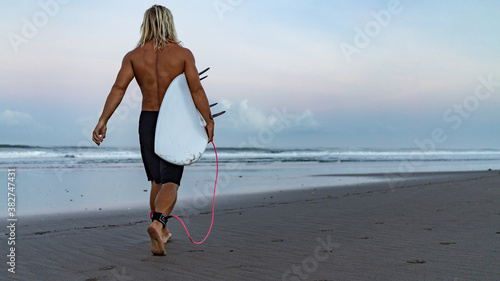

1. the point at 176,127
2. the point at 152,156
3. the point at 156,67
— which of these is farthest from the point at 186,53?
the point at 152,156

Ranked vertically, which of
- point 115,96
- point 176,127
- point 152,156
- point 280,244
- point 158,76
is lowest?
point 280,244

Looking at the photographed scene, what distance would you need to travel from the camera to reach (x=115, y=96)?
373 centimetres

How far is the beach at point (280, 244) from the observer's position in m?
3.03

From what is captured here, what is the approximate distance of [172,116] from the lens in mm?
3756

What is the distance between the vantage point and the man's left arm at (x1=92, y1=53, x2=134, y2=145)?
11.9ft

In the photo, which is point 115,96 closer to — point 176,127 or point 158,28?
point 176,127

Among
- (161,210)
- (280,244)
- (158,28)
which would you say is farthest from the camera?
(280,244)

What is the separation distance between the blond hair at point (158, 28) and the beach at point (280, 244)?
1742 mm

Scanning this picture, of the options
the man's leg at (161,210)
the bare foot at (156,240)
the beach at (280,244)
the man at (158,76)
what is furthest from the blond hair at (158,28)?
the beach at (280,244)

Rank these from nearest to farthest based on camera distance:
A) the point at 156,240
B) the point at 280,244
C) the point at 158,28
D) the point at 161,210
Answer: the point at 156,240
the point at 161,210
the point at 158,28
the point at 280,244

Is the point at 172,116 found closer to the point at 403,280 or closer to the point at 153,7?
the point at 153,7

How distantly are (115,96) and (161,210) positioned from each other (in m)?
1.00

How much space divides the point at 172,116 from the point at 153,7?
934 millimetres

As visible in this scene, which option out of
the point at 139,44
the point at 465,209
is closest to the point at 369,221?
the point at 465,209
